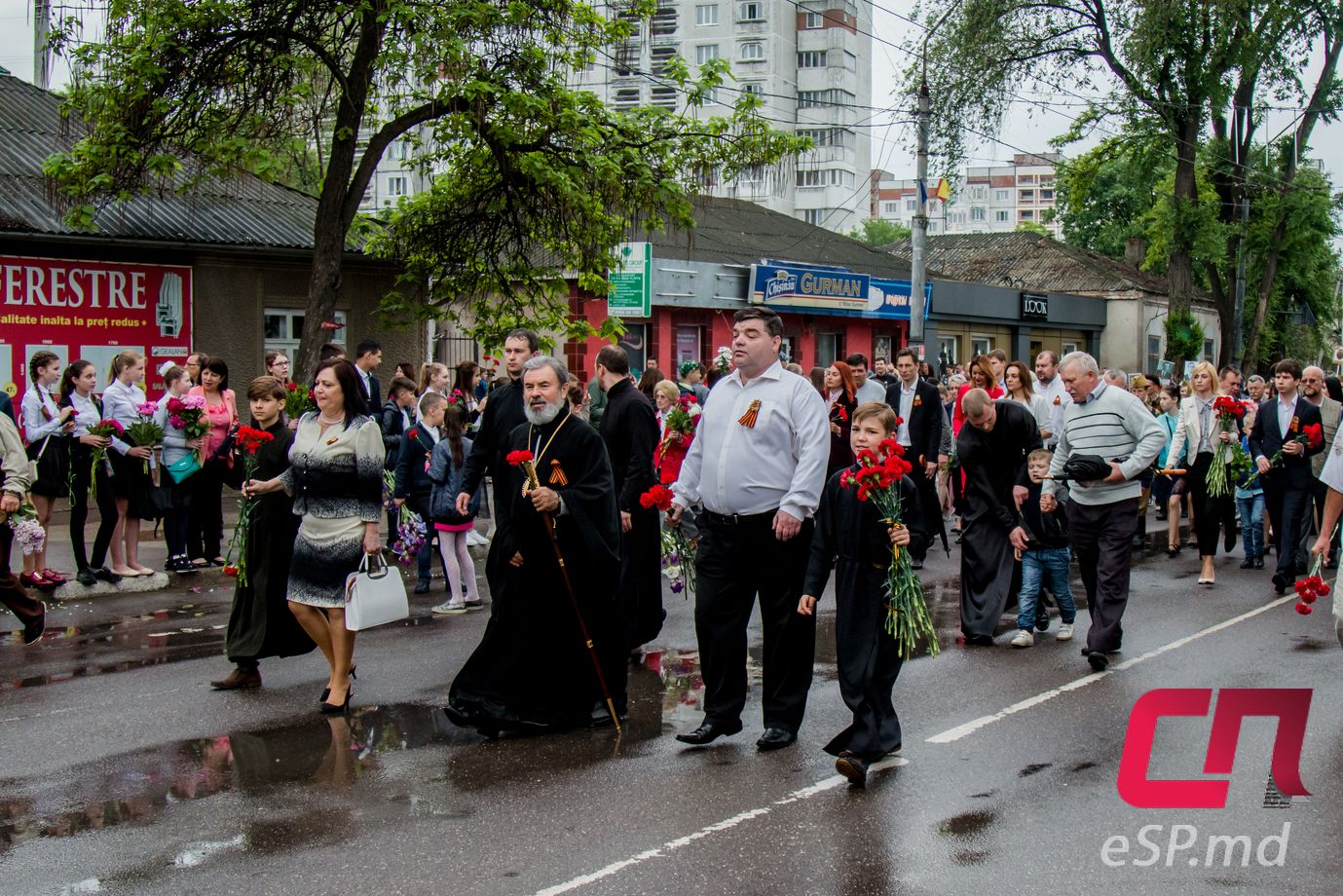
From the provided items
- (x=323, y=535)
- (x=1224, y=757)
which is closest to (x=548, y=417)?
(x=323, y=535)

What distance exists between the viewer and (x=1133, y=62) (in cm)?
3691

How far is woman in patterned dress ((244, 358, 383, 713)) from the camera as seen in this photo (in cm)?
778

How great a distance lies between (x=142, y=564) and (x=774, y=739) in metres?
8.56

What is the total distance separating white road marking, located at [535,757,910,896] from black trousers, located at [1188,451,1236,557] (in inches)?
298

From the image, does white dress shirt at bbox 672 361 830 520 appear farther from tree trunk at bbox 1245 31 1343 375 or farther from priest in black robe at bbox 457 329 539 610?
tree trunk at bbox 1245 31 1343 375

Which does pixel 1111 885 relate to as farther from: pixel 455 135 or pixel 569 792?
pixel 455 135

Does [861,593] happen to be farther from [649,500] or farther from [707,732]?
[649,500]

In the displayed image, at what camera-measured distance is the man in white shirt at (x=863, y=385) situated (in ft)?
42.9

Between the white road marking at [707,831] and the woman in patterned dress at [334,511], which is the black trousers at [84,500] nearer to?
the woman in patterned dress at [334,511]

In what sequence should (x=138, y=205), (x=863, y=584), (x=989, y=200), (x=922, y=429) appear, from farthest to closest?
(x=989, y=200), (x=138, y=205), (x=922, y=429), (x=863, y=584)

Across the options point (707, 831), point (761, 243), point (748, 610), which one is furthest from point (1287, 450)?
point (761, 243)

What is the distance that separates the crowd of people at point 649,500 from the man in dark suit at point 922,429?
0.03 metres

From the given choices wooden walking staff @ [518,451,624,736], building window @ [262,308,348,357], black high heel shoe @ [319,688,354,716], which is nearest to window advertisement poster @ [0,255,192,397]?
building window @ [262,308,348,357]

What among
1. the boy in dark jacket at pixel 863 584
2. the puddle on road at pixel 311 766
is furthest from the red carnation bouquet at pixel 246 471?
the boy in dark jacket at pixel 863 584
